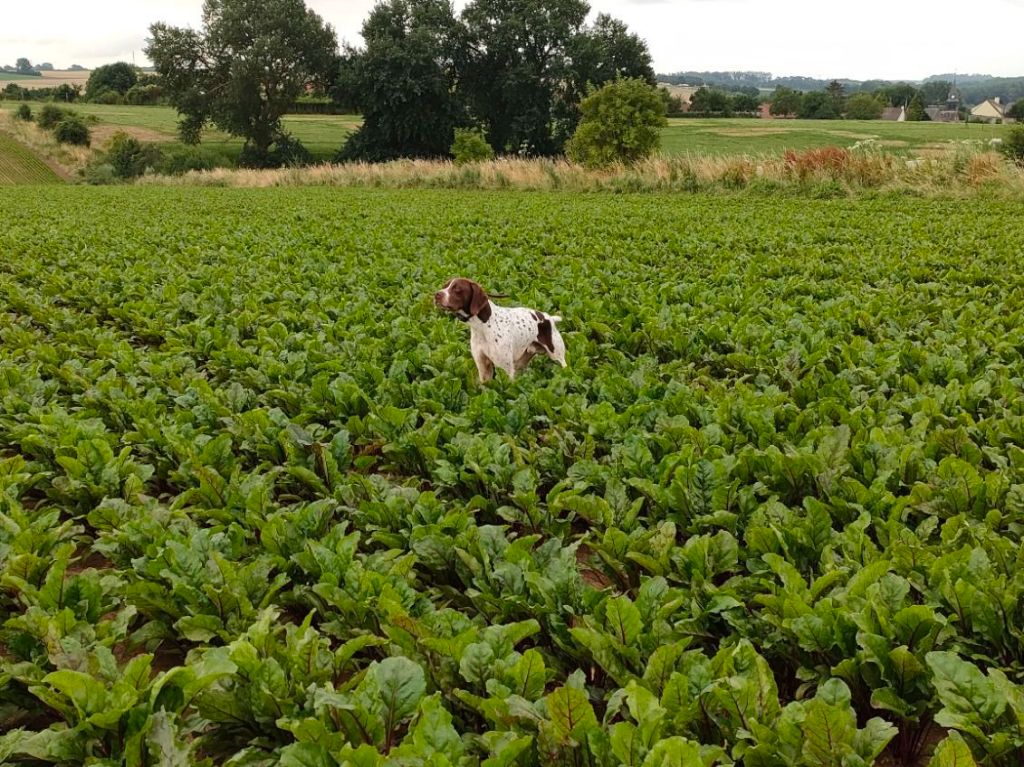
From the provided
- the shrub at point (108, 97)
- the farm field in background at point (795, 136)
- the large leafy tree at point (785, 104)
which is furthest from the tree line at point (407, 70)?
the shrub at point (108, 97)

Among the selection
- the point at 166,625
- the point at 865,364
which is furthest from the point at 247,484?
the point at 865,364

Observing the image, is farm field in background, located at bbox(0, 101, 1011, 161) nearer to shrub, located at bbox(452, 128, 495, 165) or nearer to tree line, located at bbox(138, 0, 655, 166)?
tree line, located at bbox(138, 0, 655, 166)

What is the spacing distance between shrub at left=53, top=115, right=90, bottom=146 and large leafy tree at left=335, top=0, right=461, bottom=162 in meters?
22.7

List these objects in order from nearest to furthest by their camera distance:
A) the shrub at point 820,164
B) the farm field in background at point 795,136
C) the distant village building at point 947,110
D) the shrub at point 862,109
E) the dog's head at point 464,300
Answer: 1. the dog's head at point 464,300
2. the shrub at point 820,164
3. the farm field in background at point 795,136
4. the shrub at point 862,109
5. the distant village building at point 947,110

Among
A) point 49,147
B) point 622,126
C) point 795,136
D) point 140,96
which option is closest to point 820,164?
point 622,126

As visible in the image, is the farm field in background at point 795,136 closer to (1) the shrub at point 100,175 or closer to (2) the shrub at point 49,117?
(1) the shrub at point 100,175

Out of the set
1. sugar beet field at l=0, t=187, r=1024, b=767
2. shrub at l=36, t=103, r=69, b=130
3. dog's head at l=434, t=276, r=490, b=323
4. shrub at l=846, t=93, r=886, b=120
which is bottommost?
sugar beet field at l=0, t=187, r=1024, b=767

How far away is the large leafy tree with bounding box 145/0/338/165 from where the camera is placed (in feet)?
175

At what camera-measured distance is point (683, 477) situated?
326 centimetres

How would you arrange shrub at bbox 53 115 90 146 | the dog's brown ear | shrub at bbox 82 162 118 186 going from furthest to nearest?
shrub at bbox 53 115 90 146, shrub at bbox 82 162 118 186, the dog's brown ear

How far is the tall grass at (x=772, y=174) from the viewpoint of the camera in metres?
18.4

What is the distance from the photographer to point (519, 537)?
10.8 feet

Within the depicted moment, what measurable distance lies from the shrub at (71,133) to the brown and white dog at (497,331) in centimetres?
6594

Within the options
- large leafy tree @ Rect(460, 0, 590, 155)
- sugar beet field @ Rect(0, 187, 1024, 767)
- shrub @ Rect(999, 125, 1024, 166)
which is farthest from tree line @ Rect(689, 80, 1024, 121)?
sugar beet field @ Rect(0, 187, 1024, 767)
